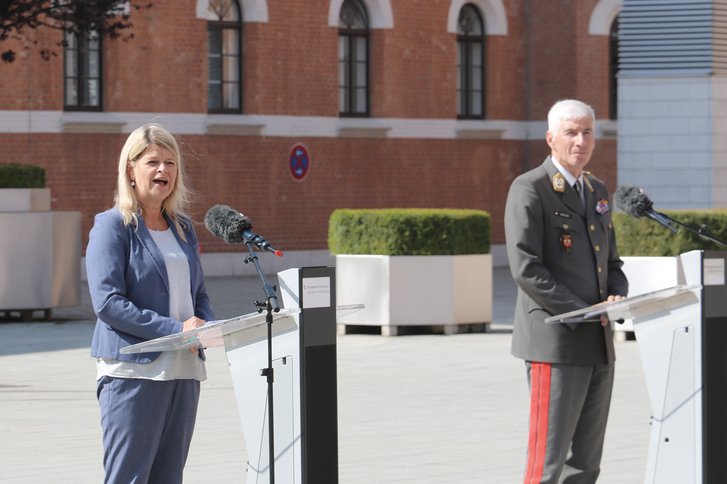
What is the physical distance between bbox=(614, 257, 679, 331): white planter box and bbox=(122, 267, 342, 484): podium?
10526 mm

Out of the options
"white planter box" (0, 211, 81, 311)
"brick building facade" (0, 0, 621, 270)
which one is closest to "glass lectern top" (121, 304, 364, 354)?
"white planter box" (0, 211, 81, 311)

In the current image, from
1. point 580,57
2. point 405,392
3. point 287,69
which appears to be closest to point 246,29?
point 287,69

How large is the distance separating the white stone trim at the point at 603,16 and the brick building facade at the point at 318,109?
2 cm

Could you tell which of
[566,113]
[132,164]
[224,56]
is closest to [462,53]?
[224,56]

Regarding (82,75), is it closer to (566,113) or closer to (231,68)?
(231,68)

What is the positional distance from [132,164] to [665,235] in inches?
437

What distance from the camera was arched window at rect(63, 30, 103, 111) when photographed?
25062 mm

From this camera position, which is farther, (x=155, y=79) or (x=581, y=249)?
(x=155, y=79)

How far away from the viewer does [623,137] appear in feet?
74.7

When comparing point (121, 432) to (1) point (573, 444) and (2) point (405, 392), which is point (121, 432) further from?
(2) point (405, 392)

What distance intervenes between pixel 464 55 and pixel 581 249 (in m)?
23.5

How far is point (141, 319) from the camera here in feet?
19.1

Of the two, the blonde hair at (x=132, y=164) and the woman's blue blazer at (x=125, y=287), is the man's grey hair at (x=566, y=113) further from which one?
the woman's blue blazer at (x=125, y=287)

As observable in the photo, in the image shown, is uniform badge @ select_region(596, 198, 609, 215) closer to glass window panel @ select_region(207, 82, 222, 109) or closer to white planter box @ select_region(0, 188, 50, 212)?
white planter box @ select_region(0, 188, 50, 212)
